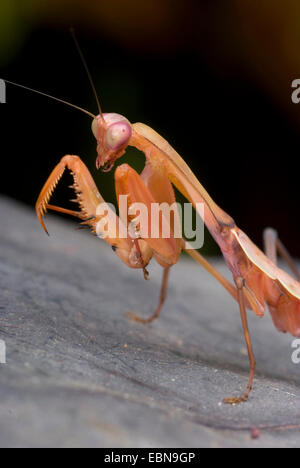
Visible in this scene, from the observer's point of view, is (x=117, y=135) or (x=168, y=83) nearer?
(x=117, y=135)

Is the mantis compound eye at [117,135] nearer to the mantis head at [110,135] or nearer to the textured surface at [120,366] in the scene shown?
the mantis head at [110,135]

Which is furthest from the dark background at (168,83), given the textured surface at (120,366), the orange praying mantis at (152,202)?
the orange praying mantis at (152,202)

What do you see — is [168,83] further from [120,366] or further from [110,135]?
[120,366]

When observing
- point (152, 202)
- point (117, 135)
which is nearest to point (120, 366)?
point (152, 202)

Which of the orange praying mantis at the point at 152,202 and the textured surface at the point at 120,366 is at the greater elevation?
the orange praying mantis at the point at 152,202

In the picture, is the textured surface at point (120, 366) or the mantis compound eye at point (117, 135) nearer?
the textured surface at point (120, 366)

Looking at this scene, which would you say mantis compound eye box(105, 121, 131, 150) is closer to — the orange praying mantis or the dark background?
the orange praying mantis
